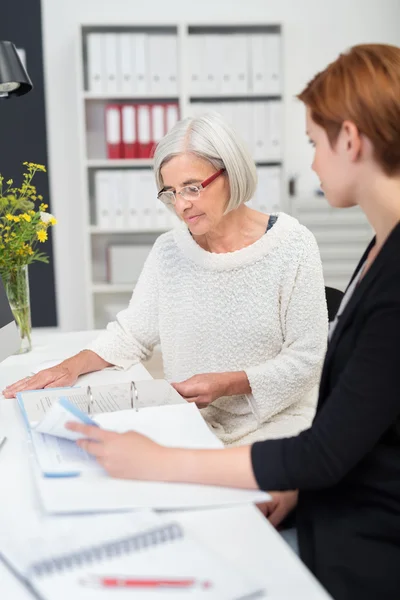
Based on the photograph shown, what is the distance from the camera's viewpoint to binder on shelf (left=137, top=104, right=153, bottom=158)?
383 cm

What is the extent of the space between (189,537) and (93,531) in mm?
115

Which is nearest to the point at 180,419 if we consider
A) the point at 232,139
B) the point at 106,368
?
the point at 106,368

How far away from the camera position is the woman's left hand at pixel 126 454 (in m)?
0.91

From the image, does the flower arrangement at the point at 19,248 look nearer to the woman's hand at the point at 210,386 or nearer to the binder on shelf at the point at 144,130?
the woman's hand at the point at 210,386

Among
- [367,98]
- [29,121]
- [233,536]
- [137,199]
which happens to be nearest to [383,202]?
[367,98]

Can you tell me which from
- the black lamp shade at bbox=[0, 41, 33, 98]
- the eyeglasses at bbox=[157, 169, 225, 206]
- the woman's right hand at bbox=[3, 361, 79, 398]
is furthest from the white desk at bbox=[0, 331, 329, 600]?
the black lamp shade at bbox=[0, 41, 33, 98]

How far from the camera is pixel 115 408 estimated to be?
1.24m

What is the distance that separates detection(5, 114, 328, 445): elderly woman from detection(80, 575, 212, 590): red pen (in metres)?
0.82

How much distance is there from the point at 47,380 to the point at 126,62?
2750 mm

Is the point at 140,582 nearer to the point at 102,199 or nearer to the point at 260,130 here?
the point at 102,199

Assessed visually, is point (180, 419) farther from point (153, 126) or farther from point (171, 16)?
point (171, 16)

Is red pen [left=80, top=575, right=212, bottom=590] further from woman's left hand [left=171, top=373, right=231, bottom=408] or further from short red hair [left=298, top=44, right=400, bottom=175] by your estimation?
woman's left hand [left=171, top=373, right=231, bottom=408]

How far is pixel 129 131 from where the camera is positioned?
3.88 m

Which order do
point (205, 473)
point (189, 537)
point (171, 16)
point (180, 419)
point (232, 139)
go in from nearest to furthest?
point (189, 537) < point (205, 473) < point (180, 419) < point (232, 139) < point (171, 16)
